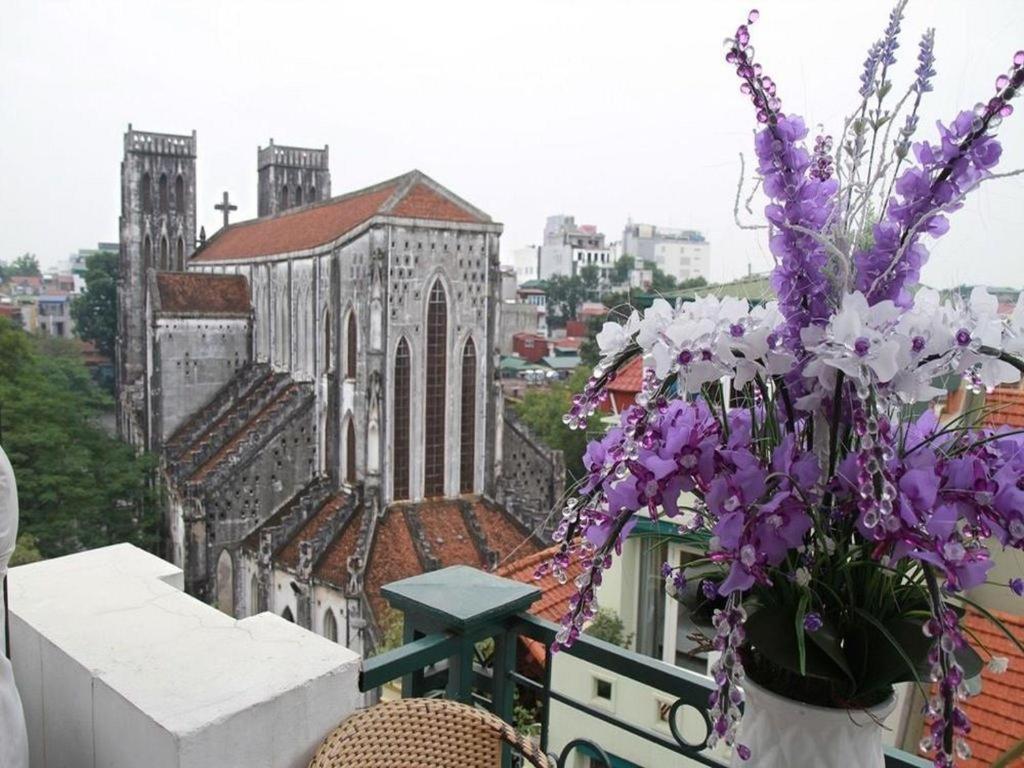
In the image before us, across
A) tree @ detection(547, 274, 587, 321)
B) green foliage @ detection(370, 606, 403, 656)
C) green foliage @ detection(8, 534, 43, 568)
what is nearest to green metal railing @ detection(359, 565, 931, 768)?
green foliage @ detection(370, 606, 403, 656)

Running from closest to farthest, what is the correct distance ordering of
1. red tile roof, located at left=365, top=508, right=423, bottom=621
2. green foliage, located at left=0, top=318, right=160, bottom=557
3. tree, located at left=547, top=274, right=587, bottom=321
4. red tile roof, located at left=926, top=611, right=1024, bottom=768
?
red tile roof, located at left=926, top=611, right=1024, bottom=768 < red tile roof, located at left=365, top=508, right=423, bottom=621 < green foliage, located at left=0, top=318, right=160, bottom=557 < tree, located at left=547, top=274, right=587, bottom=321

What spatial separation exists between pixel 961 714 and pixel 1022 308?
0.51 meters

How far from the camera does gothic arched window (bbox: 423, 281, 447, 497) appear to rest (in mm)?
16984

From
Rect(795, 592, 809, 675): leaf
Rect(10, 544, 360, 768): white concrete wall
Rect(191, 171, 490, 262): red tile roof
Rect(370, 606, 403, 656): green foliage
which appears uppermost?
Rect(191, 171, 490, 262): red tile roof

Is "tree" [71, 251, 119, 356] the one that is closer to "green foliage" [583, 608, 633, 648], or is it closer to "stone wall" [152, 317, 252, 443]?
"stone wall" [152, 317, 252, 443]

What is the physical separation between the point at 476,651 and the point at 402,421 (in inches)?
590

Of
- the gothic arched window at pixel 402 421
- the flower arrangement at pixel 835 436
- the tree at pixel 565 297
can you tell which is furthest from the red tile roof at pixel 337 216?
the tree at pixel 565 297

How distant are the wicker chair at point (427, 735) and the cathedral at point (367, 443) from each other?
41.9 feet

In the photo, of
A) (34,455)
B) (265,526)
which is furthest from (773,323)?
(34,455)

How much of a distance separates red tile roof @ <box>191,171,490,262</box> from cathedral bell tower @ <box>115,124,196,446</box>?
3.50 metres

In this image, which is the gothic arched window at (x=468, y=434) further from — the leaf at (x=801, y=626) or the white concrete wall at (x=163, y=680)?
the leaf at (x=801, y=626)

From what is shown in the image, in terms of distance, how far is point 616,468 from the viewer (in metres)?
1.24

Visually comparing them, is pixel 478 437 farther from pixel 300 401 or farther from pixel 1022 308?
pixel 1022 308

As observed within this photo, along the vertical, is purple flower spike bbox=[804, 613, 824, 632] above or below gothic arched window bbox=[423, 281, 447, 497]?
above
